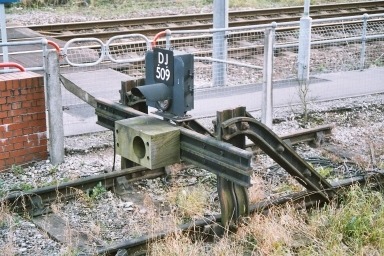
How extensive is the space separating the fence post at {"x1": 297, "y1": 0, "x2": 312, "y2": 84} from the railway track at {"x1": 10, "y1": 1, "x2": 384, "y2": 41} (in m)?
4.97

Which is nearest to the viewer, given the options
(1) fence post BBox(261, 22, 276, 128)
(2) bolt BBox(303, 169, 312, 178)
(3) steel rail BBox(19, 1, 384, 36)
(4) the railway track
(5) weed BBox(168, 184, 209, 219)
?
(2) bolt BBox(303, 169, 312, 178)

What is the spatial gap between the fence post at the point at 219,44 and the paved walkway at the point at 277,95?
406 millimetres

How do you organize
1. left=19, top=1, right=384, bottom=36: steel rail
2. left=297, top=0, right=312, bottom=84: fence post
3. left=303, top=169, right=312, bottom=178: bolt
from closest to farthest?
left=303, top=169, right=312, bottom=178: bolt
left=297, top=0, right=312, bottom=84: fence post
left=19, top=1, right=384, bottom=36: steel rail

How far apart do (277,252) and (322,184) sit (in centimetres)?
138

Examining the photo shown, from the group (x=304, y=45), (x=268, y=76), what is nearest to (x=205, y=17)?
(x=304, y=45)

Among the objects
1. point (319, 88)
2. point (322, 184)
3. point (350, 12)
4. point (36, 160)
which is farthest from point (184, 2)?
point (322, 184)

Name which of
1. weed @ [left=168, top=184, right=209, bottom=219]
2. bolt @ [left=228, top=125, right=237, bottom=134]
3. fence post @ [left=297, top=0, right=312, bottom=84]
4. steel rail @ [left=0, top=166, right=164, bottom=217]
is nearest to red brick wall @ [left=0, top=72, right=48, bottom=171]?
steel rail @ [left=0, top=166, right=164, bottom=217]

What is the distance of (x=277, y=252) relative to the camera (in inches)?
223

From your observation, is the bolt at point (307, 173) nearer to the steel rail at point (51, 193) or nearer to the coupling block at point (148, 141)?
the coupling block at point (148, 141)

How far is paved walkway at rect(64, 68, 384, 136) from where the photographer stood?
970 centimetres

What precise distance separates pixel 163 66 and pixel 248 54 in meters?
8.80

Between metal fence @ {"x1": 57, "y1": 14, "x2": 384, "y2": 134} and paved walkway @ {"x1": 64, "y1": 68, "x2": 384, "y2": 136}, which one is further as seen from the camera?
metal fence @ {"x1": 57, "y1": 14, "x2": 384, "y2": 134}

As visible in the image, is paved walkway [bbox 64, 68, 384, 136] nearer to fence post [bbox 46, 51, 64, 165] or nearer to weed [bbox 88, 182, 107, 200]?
fence post [bbox 46, 51, 64, 165]

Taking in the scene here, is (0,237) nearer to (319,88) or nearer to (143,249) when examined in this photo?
(143,249)
